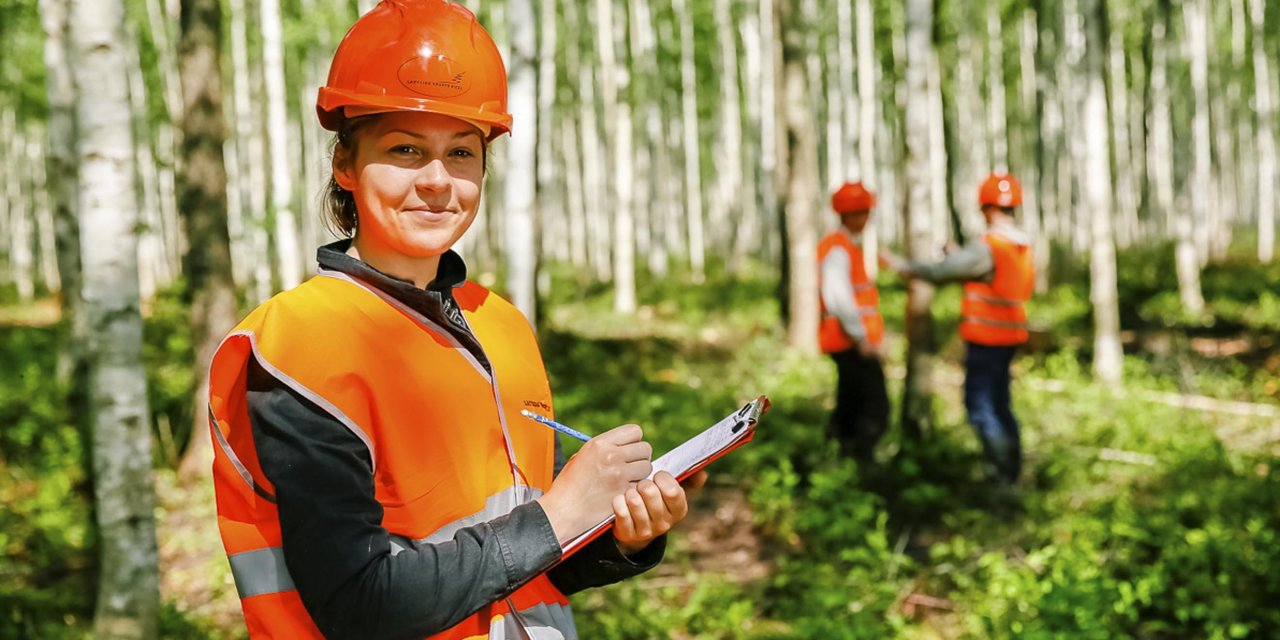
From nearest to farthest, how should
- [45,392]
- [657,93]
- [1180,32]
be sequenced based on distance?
[45,392], [657,93], [1180,32]

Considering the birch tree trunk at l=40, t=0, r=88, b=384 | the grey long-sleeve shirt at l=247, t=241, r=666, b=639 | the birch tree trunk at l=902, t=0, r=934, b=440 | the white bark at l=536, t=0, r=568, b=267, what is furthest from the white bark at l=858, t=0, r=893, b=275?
the grey long-sleeve shirt at l=247, t=241, r=666, b=639

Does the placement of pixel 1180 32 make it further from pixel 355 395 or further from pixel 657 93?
pixel 355 395

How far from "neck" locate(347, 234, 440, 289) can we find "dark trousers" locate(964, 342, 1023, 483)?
20.1ft

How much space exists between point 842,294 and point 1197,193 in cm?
2145

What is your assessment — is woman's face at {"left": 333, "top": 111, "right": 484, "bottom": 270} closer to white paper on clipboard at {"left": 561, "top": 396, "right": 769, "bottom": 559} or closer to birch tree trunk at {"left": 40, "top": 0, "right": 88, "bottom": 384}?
white paper on clipboard at {"left": 561, "top": 396, "right": 769, "bottom": 559}

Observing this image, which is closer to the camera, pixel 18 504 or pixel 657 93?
pixel 18 504

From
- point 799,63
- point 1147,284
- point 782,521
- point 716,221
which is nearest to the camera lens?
point 782,521

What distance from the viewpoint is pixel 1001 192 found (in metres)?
7.03

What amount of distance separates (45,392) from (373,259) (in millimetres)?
11155

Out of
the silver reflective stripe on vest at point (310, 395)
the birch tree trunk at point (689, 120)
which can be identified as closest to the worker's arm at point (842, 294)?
the silver reflective stripe on vest at point (310, 395)

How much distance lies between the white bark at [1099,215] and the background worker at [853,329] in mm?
4604

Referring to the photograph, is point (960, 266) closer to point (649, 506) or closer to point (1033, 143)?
point (649, 506)

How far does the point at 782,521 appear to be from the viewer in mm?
6664

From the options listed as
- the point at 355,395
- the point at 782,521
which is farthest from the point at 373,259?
the point at 782,521
